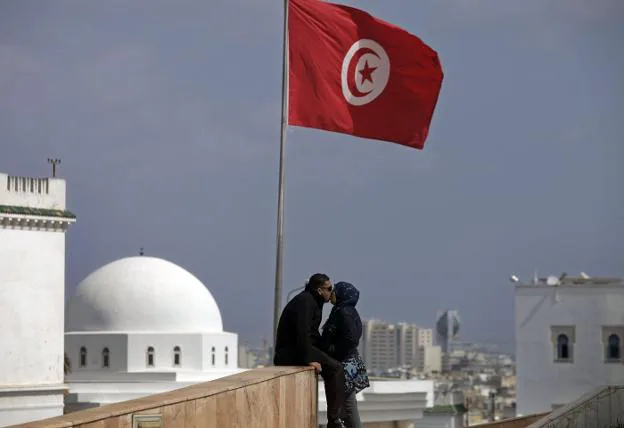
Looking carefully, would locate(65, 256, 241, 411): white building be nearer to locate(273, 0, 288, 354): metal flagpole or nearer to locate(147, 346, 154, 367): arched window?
locate(147, 346, 154, 367): arched window

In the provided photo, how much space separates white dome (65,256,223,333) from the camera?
54.5 metres

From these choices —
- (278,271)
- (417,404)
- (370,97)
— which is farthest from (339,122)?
(417,404)

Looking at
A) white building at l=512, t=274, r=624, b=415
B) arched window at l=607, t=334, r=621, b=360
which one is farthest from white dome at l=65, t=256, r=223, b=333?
arched window at l=607, t=334, r=621, b=360

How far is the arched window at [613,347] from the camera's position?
4731cm

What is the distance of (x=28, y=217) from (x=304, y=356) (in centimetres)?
2621

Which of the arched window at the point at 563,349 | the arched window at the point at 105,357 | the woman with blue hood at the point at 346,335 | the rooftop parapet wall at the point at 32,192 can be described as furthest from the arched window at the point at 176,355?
the woman with blue hood at the point at 346,335

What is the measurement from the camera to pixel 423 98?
17.5 metres

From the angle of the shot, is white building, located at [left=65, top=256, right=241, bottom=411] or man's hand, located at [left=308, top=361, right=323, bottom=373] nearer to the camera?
man's hand, located at [left=308, top=361, right=323, bottom=373]

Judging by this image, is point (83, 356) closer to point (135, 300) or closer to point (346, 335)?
point (135, 300)

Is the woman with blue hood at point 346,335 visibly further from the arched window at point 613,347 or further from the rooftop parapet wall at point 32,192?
the arched window at point 613,347

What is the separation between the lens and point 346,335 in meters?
12.6

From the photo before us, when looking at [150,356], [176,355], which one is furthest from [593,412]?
[176,355]

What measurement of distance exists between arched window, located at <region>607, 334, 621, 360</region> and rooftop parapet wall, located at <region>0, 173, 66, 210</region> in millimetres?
17632

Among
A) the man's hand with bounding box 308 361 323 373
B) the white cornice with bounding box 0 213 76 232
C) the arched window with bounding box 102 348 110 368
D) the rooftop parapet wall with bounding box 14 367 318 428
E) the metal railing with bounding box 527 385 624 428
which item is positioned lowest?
the arched window with bounding box 102 348 110 368
